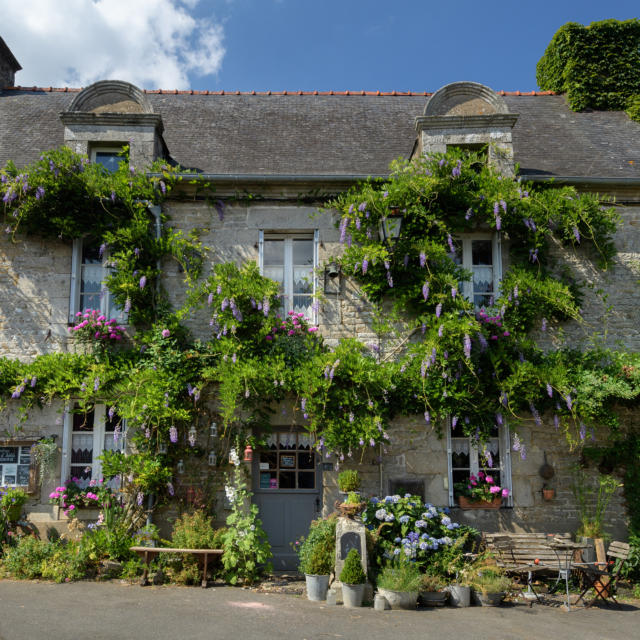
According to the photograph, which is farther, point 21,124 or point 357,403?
point 21,124

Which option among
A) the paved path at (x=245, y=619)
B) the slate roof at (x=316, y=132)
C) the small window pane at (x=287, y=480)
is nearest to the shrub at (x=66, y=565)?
the paved path at (x=245, y=619)

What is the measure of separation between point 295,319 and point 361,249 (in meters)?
1.28

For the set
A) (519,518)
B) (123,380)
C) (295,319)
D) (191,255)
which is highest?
(191,255)

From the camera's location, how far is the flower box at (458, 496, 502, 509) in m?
7.50

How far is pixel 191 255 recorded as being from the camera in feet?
26.7

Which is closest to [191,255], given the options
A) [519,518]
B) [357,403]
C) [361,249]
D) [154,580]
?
[361,249]

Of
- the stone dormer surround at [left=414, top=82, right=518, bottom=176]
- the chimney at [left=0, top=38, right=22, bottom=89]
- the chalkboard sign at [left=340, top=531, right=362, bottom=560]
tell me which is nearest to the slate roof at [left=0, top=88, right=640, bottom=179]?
the chimney at [left=0, top=38, right=22, bottom=89]

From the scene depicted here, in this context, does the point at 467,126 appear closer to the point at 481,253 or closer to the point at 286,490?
the point at 481,253

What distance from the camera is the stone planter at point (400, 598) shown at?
5.81 metres

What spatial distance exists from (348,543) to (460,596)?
1.24m

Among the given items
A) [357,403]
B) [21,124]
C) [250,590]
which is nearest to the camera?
[250,590]

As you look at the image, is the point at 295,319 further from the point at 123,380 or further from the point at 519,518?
the point at 519,518

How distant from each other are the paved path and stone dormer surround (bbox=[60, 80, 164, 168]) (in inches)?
218

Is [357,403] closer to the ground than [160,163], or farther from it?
closer to the ground
